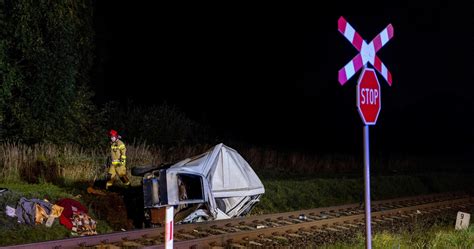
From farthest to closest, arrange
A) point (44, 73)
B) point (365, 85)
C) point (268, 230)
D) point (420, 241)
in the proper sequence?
point (44, 73) < point (268, 230) < point (420, 241) < point (365, 85)

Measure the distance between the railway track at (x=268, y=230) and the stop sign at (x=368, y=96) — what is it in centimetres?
370

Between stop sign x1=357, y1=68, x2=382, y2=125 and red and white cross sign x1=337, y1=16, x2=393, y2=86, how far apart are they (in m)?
0.15

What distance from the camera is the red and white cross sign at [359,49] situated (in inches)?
271

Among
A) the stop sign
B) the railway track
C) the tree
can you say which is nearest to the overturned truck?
the railway track

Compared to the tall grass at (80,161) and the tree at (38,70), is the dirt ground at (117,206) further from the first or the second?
the tree at (38,70)

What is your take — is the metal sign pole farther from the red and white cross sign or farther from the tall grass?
the tall grass

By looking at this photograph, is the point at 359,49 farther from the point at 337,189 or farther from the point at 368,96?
the point at 337,189

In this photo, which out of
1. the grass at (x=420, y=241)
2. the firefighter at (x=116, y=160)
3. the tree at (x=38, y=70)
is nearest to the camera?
the grass at (x=420, y=241)

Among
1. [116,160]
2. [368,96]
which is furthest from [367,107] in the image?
[116,160]

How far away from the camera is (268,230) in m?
10.8

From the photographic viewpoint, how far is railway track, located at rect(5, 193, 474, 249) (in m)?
9.26

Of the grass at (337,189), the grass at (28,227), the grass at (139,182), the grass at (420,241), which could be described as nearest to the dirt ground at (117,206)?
the grass at (139,182)

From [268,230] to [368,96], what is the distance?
4606 millimetres

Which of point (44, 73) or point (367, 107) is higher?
point (44, 73)
